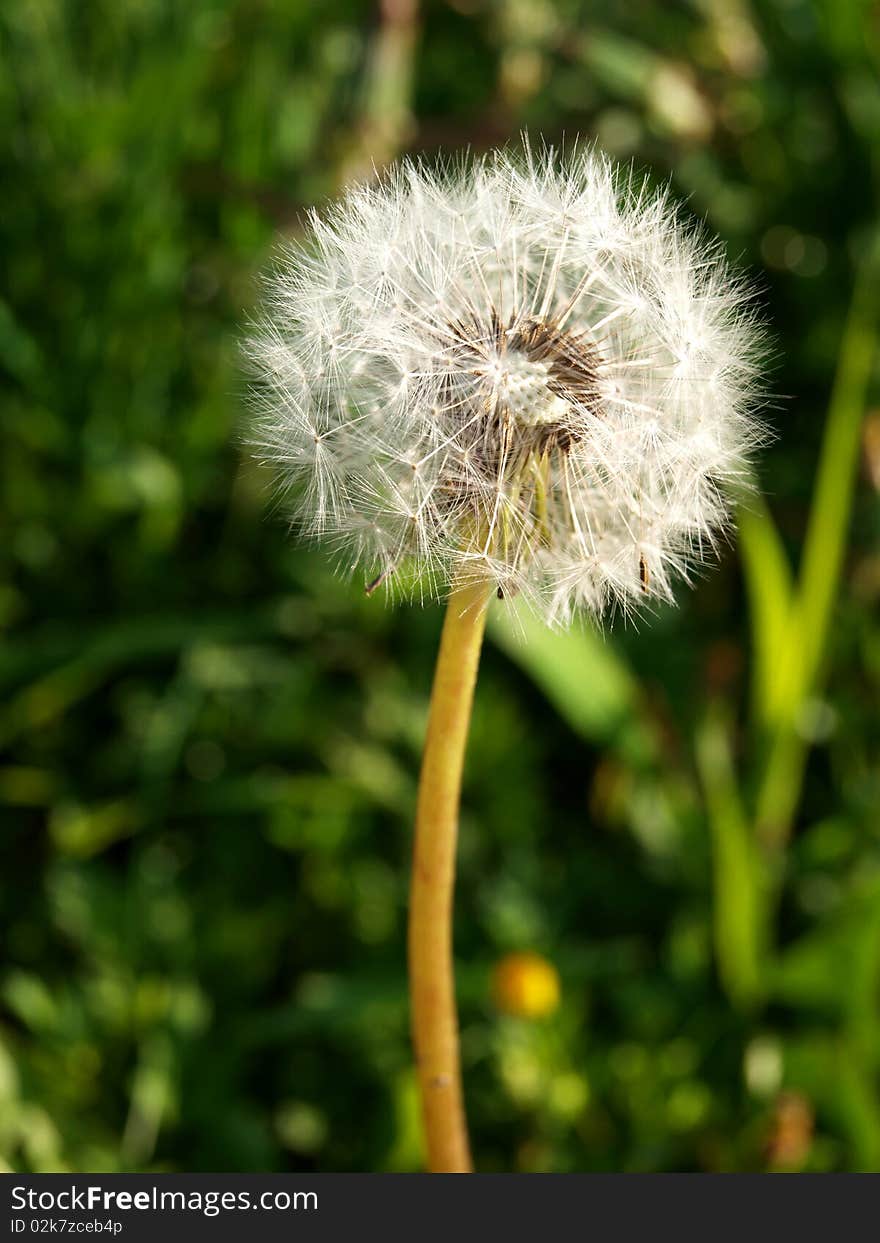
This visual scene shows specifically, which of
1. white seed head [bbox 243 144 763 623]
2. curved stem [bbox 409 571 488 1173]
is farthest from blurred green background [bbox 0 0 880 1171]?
white seed head [bbox 243 144 763 623]

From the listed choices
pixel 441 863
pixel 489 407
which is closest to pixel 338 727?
pixel 441 863

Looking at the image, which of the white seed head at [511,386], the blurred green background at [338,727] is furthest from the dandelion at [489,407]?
the blurred green background at [338,727]

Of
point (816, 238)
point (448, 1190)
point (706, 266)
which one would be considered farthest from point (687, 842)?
point (816, 238)

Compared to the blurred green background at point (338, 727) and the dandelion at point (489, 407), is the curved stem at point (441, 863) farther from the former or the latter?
the blurred green background at point (338, 727)

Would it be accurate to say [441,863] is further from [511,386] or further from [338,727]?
[338,727]

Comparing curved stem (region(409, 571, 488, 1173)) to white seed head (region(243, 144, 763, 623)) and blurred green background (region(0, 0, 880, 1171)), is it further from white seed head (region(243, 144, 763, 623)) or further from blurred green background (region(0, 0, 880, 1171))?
blurred green background (region(0, 0, 880, 1171))
